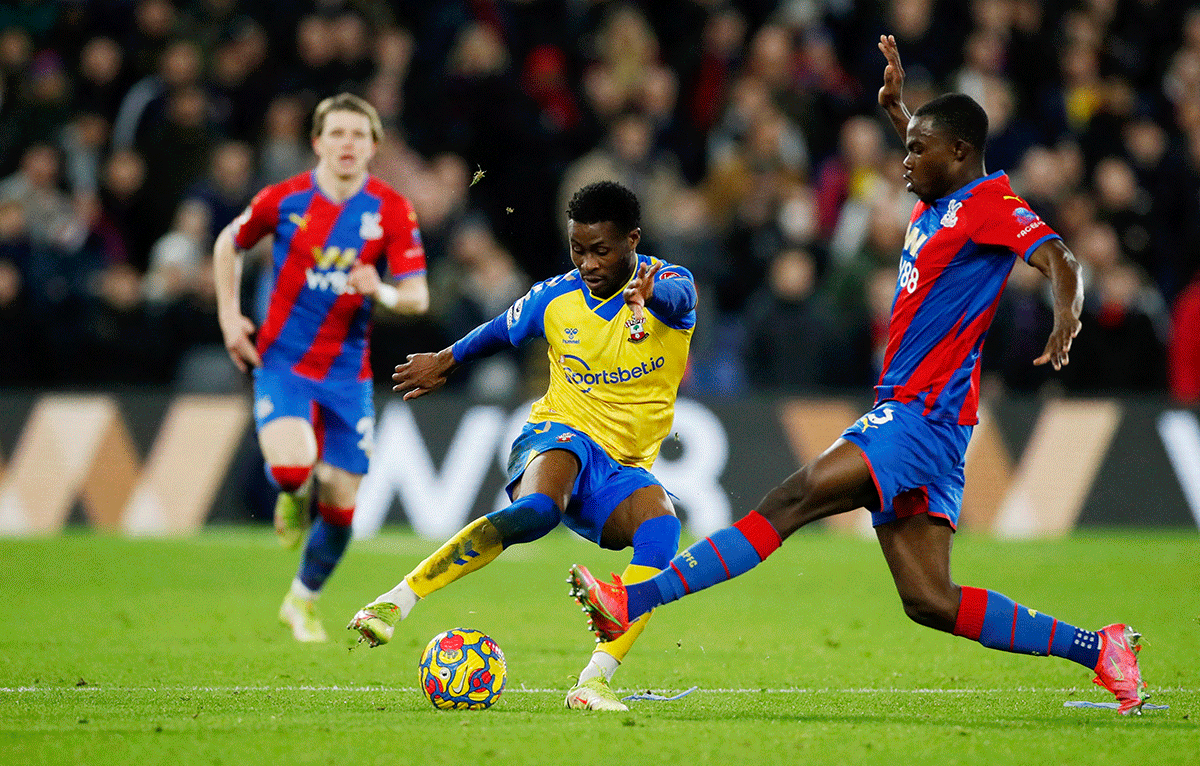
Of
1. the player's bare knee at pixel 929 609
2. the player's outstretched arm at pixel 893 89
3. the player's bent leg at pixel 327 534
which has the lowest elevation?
the player's bent leg at pixel 327 534

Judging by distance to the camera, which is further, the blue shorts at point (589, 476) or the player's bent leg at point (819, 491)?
the blue shorts at point (589, 476)

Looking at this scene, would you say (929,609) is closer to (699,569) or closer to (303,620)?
(699,569)

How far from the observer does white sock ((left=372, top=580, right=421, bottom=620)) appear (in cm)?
582

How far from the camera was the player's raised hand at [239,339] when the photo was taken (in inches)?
313

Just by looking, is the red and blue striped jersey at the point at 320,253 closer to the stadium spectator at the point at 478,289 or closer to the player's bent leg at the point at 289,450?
the player's bent leg at the point at 289,450

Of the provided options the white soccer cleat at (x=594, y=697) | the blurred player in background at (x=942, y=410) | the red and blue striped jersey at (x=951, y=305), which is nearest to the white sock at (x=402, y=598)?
the white soccer cleat at (x=594, y=697)

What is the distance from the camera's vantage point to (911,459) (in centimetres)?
569

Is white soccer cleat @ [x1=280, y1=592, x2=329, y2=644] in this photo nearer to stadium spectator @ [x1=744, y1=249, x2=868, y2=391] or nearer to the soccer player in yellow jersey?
the soccer player in yellow jersey

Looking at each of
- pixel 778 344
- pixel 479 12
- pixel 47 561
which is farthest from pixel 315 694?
pixel 479 12

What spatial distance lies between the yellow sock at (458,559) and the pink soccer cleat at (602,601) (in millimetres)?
636

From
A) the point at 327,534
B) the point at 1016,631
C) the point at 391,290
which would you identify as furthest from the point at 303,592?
the point at 1016,631

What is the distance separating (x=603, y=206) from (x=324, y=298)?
2.86 metres

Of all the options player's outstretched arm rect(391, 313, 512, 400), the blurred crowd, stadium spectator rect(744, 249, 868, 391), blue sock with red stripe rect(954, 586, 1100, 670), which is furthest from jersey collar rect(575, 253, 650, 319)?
stadium spectator rect(744, 249, 868, 391)

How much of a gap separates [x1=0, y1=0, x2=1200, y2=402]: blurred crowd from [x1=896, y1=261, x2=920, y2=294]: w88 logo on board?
23.9 ft
